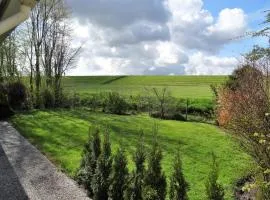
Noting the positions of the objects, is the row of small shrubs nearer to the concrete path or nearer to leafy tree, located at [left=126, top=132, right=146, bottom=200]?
leafy tree, located at [left=126, top=132, right=146, bottom=200]

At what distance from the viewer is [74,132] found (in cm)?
1750

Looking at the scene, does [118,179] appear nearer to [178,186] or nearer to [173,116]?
[178,186]

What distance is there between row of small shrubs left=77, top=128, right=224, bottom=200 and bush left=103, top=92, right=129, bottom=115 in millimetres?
16783

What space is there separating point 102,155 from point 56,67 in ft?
81.5

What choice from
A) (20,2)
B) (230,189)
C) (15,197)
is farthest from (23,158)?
(20,2)

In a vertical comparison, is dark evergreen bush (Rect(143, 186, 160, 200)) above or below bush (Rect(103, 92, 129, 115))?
above

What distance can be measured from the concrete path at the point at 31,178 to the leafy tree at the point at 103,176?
19.3 inches

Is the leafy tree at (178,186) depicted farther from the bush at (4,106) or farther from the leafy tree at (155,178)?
the bush at (4,106)

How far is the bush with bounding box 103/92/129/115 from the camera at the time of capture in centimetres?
2666

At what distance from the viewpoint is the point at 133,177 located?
749 centimetres

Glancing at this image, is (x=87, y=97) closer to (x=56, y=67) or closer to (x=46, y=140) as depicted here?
(x=56, y=67)

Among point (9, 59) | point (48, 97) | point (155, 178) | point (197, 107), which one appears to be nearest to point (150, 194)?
point (155, 178)

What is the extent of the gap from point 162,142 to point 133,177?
7078mm

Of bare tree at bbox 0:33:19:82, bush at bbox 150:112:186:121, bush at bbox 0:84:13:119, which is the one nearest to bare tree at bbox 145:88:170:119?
bush at bbox 150:112:186:121
